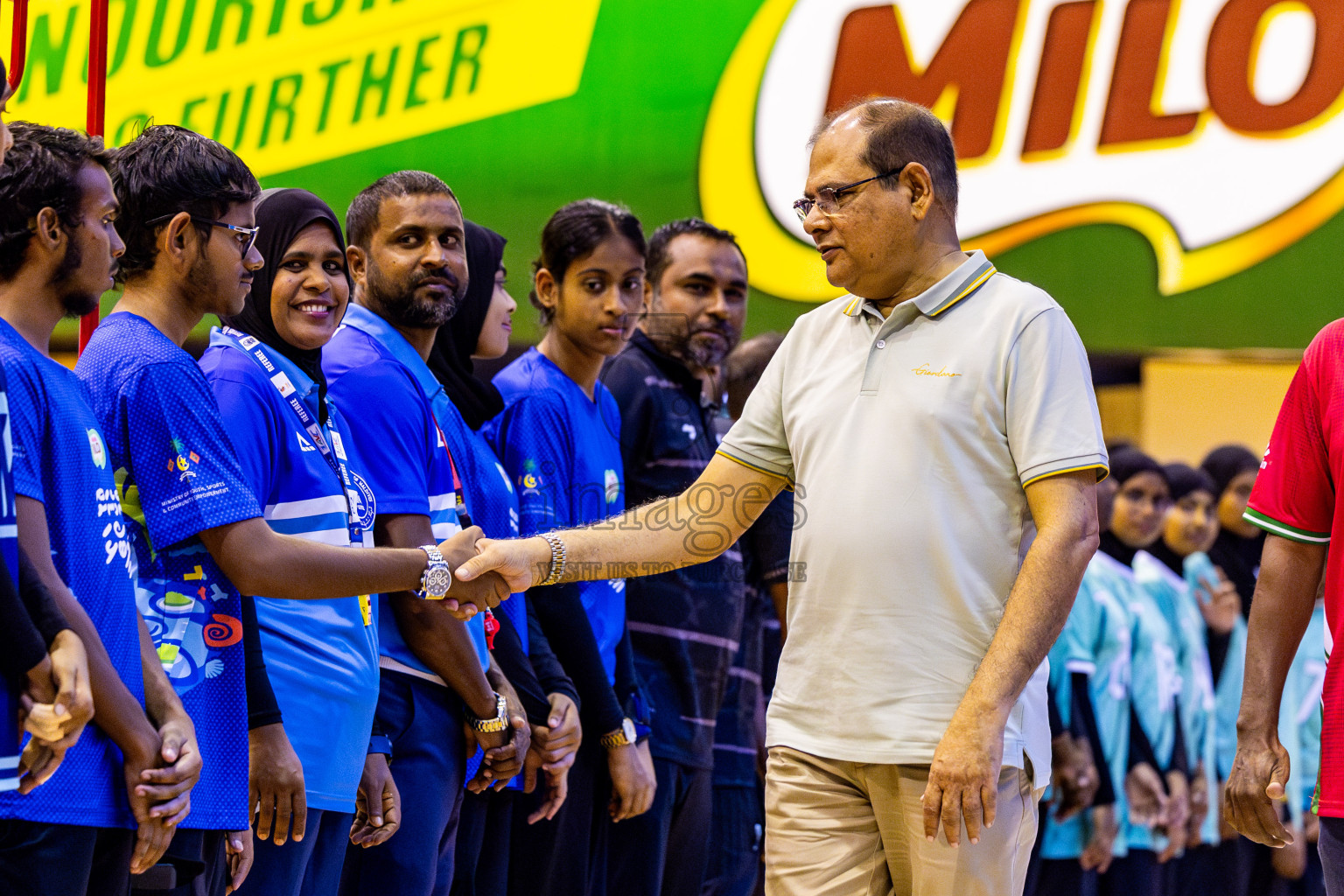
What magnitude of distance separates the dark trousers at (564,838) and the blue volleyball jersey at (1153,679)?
2.97m

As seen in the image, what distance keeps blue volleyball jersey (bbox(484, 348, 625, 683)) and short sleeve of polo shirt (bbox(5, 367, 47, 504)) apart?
1618 millimetres

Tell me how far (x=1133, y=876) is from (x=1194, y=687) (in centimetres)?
83

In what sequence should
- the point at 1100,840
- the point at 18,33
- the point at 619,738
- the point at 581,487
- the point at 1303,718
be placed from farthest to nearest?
the point at 1303,718, the point at 1100,840, the point at 581,487, the point at 619,738, the point at 18,33

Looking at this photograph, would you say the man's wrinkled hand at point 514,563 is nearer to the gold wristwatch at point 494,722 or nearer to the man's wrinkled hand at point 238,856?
the gold wristwatch at point 494,722

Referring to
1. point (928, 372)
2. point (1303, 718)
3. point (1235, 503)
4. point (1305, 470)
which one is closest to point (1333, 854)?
point (1305, 470)

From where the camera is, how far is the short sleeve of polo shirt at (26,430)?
1.92 metres

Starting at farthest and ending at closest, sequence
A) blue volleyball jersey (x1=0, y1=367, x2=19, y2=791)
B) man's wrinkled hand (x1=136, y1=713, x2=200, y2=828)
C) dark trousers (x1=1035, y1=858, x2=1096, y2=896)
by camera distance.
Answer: dark trousers (x1=1035, y1=858, x2=1096, y2=896)
man's wrinkled hand (x1=136, y1=713, x2=200, y2=828)
blue volleyball jersey (x1=0, y1=367, x2=19, y2=791)

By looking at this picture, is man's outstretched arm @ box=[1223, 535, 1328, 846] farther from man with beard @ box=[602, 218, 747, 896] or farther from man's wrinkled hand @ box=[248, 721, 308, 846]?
man's wrinkled hand @ box=[248, 721, 308, 846]

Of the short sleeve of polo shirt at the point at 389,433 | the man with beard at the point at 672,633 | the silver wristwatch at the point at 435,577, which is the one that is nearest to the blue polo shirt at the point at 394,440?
the short sleeve of polo shirt at the point at 389,433

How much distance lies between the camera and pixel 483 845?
11.1 ft

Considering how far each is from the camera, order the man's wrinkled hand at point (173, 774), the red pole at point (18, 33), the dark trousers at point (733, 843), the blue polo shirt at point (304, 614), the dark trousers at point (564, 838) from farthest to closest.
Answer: the dark trousers at point (733, 843) → the dark trousers at point (564, 838) → the red pole at point (18, 33) → the blue polo shirt at point (304, 614) → the man's wrinkled hand at point (173, 774)

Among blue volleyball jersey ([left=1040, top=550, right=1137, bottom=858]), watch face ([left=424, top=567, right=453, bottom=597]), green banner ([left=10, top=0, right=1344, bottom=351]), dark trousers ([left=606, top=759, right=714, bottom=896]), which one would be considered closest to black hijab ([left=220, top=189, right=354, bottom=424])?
watch face ([left=424, top=567, right=453, bottom=597])

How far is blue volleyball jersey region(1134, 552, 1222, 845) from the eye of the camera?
19.3 ft

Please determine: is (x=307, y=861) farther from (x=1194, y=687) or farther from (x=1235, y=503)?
(x=1235, y=503)
